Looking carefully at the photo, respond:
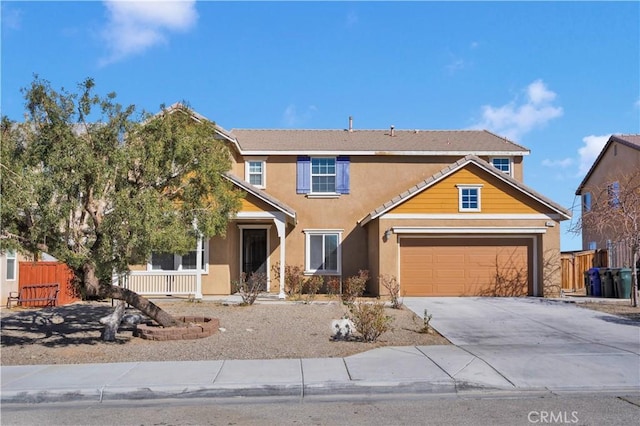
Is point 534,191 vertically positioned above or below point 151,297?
above

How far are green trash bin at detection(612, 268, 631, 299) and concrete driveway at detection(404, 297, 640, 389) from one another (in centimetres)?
327

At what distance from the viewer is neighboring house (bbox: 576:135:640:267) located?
27453 millimetres

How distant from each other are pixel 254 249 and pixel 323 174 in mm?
4100

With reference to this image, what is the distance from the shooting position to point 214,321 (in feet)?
44.8

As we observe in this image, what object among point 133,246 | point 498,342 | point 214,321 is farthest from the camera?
point 214,321

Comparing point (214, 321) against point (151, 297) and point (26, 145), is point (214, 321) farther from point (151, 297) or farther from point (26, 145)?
point (151, 297)

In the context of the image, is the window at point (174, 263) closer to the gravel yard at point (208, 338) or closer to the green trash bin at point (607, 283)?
the gravel yard at point (208, 338)

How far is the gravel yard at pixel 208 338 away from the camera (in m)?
11.0

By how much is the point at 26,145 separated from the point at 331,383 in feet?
22.8

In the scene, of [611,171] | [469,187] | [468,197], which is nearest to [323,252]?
[468,197]

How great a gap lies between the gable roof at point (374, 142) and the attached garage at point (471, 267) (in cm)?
453

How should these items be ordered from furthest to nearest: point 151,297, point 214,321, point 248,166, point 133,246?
point 248,166 → point 151,297 → point 214,321 → point 133,246

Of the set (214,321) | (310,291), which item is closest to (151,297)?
(310,291)


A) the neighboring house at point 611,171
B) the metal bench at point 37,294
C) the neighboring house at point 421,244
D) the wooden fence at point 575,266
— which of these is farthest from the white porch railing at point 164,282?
the neighboring house at point 611,171
